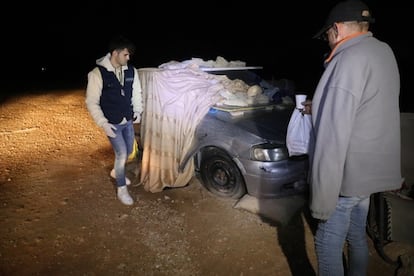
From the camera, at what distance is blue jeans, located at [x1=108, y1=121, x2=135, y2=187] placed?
3.96 metres

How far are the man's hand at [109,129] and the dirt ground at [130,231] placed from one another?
3.24 ft

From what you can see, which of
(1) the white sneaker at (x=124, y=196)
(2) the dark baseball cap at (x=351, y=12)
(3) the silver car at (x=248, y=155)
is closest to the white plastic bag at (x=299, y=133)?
(2) the dark baseball cap at (x=351, y=12)

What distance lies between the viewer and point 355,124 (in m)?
1.85

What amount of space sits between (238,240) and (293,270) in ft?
2.20

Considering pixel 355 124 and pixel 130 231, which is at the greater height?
pixel 355 124

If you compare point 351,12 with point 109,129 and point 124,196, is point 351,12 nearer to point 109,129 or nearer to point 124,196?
point 109,129

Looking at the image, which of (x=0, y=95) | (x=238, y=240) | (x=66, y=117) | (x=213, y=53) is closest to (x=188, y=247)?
(x=238, y=240)

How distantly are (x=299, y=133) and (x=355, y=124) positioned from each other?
0.49 metres

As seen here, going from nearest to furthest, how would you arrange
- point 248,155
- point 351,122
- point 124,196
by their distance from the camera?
1. point 351,122
2. point 248,155
3. point 124,196

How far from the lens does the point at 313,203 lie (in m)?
1.96

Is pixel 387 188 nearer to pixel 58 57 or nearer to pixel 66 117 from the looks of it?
pixel 66 117

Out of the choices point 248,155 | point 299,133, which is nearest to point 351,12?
point 299,133

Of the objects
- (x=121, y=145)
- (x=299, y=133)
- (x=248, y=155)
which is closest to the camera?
(x=299, y=133)

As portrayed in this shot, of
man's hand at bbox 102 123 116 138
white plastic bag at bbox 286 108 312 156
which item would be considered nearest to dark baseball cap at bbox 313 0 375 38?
white plastic bag at bbox 286 108 312 156
